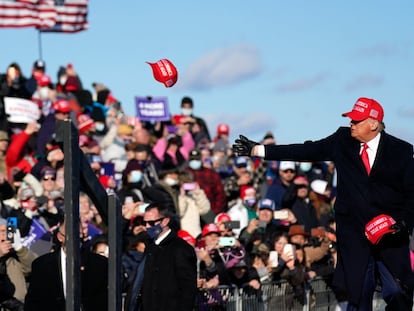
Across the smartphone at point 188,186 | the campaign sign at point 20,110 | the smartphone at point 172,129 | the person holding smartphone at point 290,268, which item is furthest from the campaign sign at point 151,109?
the person holding smartphone at point 290,268

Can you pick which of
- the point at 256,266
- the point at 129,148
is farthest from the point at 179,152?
the point at 256,266

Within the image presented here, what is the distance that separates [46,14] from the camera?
3247cm

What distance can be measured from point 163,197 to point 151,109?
6.75 m

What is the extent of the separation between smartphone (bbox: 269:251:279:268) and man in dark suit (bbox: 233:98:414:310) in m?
4.65

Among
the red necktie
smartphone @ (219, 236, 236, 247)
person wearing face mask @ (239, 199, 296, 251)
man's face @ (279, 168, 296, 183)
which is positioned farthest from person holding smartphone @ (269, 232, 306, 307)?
the red necktie

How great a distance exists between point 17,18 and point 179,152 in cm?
920

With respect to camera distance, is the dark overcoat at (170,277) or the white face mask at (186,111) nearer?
the dark overcoat at (170,277)

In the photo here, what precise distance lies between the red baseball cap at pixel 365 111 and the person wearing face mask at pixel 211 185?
29.3ft

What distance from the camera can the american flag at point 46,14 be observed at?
31516mm

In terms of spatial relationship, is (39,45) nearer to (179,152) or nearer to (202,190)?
(179,152)

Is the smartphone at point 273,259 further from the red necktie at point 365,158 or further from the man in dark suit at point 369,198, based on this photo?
the red necktie at point 365,158

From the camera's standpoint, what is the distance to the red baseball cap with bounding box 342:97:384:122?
12148 mm

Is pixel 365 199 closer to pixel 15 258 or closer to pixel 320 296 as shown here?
pixel 15 258

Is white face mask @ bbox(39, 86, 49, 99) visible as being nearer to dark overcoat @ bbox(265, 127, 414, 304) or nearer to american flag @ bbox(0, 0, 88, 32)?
american flag @ bbox(0, 0, 88, 32)
